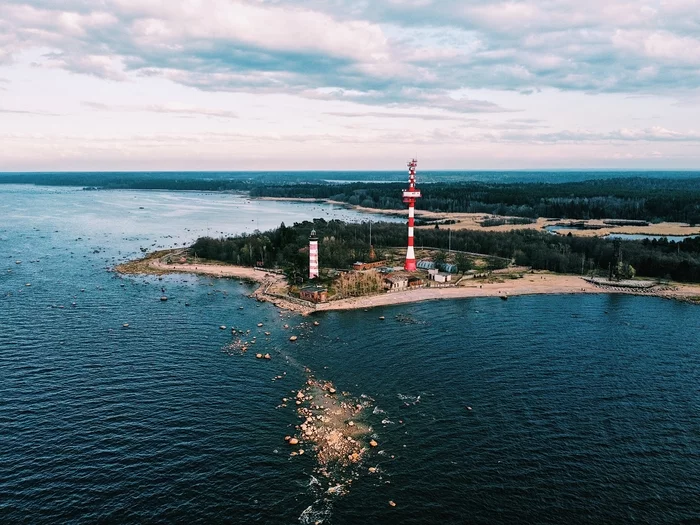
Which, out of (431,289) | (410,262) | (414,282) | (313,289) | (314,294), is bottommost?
(431,289)

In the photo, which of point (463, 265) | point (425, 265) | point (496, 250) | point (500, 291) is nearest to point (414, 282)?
point (500, 291)

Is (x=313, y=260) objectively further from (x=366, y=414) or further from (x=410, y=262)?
(x=366, y=414)

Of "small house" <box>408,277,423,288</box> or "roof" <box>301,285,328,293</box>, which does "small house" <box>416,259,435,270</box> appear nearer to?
"small house" <box>408,277,423,288</box>

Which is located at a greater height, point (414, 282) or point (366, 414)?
point (414, 282)

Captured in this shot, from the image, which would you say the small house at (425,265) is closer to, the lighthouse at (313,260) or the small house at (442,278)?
the small house at (442,278)

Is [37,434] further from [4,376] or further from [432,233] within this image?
Answer: [432,233]
